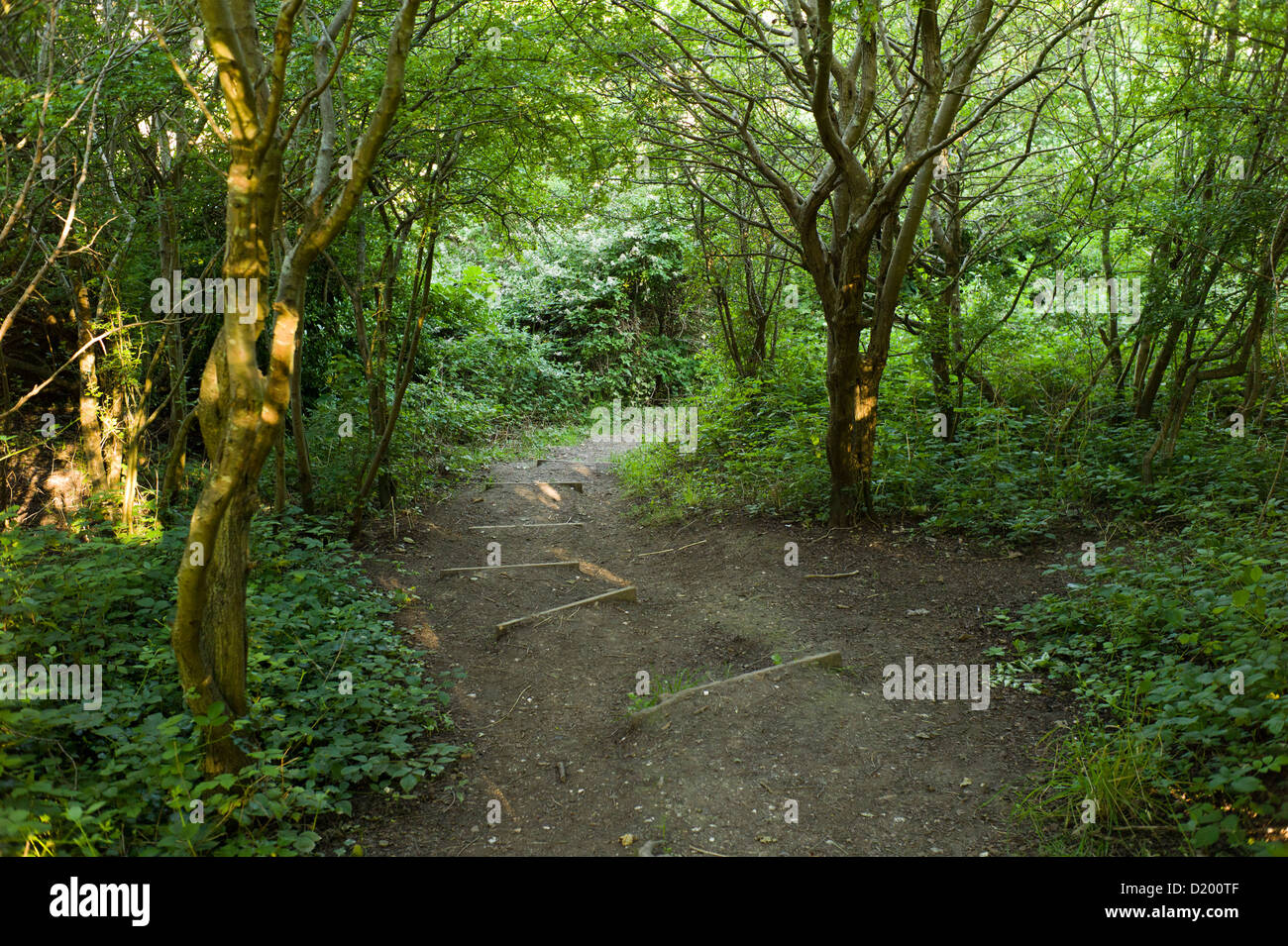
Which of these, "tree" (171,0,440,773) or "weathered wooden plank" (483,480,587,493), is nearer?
"tree" (171,0,440,773)

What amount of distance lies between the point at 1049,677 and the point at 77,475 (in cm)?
844

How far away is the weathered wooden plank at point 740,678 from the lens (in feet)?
16.0

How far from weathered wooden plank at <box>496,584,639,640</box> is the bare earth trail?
0.21 ft

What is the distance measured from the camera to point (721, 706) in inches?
189

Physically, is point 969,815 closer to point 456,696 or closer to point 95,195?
point 456,696

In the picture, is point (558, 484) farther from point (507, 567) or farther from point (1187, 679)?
point (1187, 679)

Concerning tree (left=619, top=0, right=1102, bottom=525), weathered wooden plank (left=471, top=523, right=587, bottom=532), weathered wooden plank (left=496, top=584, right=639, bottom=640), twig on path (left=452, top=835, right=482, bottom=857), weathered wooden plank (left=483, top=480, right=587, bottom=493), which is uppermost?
tree (left=619, top=0, right=1102, bottom=525)

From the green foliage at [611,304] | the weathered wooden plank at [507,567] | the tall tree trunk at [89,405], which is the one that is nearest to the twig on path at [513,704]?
the weathered wooden plank at [507,567]

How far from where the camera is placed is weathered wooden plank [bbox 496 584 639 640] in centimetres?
638

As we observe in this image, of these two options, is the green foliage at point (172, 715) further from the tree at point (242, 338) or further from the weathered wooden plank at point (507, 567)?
the weathered wooden plank at point (507, 567)

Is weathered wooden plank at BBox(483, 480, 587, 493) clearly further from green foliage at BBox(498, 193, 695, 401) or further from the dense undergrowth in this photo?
green foliage at BBox(498, 193, 695, 401)

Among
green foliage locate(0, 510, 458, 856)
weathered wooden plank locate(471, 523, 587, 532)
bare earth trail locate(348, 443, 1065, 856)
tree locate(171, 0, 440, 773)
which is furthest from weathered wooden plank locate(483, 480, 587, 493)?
tree locate(171, 0, 440, 773)

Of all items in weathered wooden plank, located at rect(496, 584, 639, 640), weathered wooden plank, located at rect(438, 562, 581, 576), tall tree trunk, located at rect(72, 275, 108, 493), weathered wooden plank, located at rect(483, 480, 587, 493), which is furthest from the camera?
weathered wooden plank, located at rect(483, 480, 587, 493)

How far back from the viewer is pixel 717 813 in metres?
3.92
